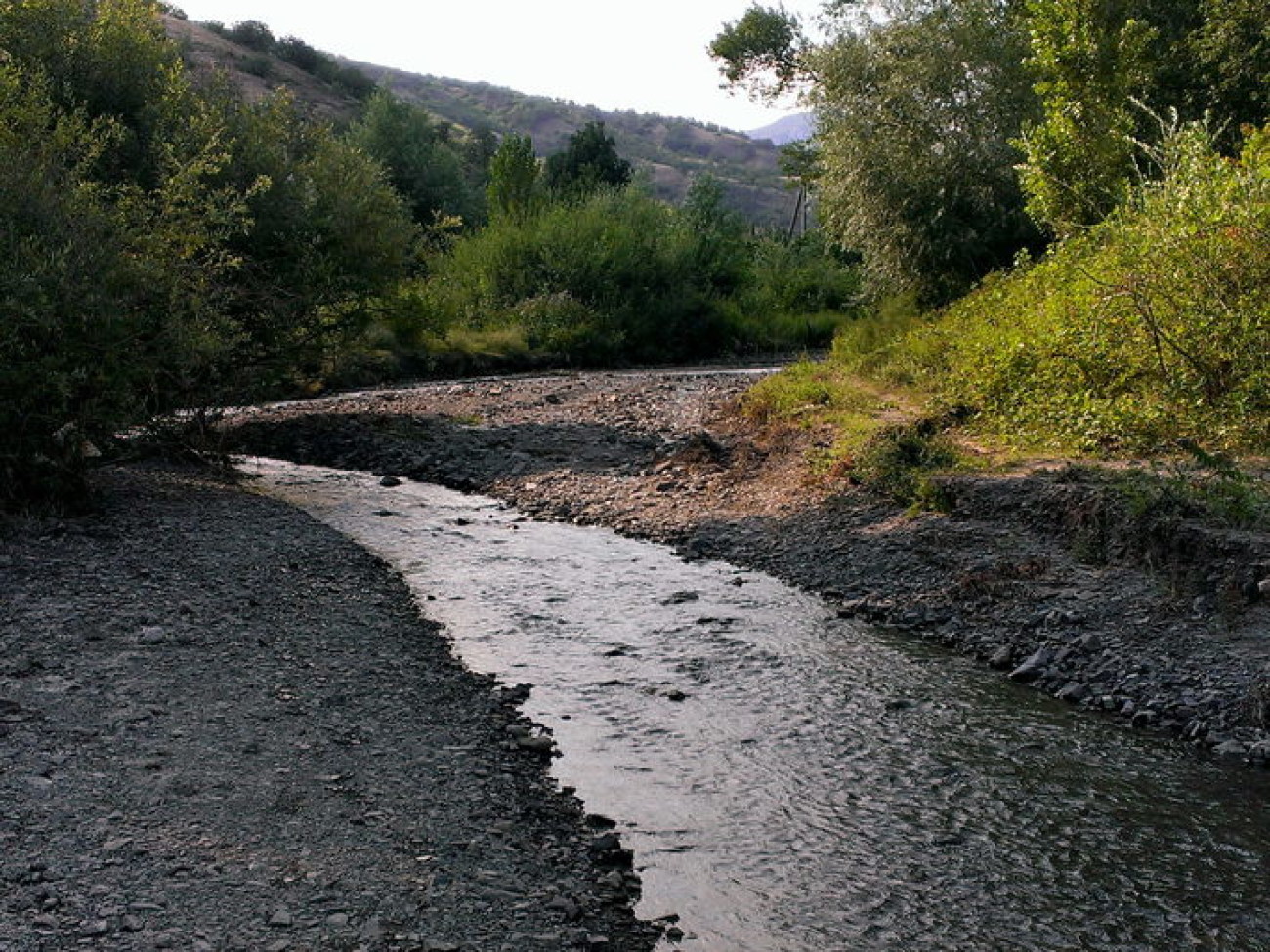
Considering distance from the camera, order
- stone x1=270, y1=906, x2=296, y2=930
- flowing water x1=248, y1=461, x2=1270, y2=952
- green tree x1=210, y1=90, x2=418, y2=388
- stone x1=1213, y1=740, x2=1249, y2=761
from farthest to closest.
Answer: green tree x1=210, y1=90, x2=418, y2=388 → stone x1=1213, y1=740, x2=1249, y2=761 → flowing water x1=248, y1=461, x2=1270, y2=952 → stone x1=270, y1=906, x2=296, y2=930

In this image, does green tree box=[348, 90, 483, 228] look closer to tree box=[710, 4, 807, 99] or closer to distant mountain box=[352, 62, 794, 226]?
tree box=[710, 4, 807, 99]

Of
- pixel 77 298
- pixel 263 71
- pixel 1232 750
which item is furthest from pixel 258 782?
pixel 263 71

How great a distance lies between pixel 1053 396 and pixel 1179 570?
4.78 meters

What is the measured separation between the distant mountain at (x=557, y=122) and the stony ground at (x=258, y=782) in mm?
57068

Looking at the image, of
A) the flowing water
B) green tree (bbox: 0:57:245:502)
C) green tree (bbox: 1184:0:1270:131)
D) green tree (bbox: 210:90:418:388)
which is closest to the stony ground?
the flowing water

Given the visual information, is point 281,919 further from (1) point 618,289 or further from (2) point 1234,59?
(1) point 618,289

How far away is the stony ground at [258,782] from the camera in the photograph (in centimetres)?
534

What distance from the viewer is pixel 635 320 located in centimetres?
3312

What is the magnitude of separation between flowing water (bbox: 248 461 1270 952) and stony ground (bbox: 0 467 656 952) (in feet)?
1.72

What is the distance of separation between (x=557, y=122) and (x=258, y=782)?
119m

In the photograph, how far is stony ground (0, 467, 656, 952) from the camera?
210 inches

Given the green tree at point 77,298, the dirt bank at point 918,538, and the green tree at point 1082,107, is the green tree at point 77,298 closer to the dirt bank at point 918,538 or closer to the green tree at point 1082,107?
the dirt bank at point 918,538

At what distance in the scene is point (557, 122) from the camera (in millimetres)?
120375

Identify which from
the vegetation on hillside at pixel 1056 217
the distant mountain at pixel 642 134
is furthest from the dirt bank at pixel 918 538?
the distant mountain at pixel 642 134
